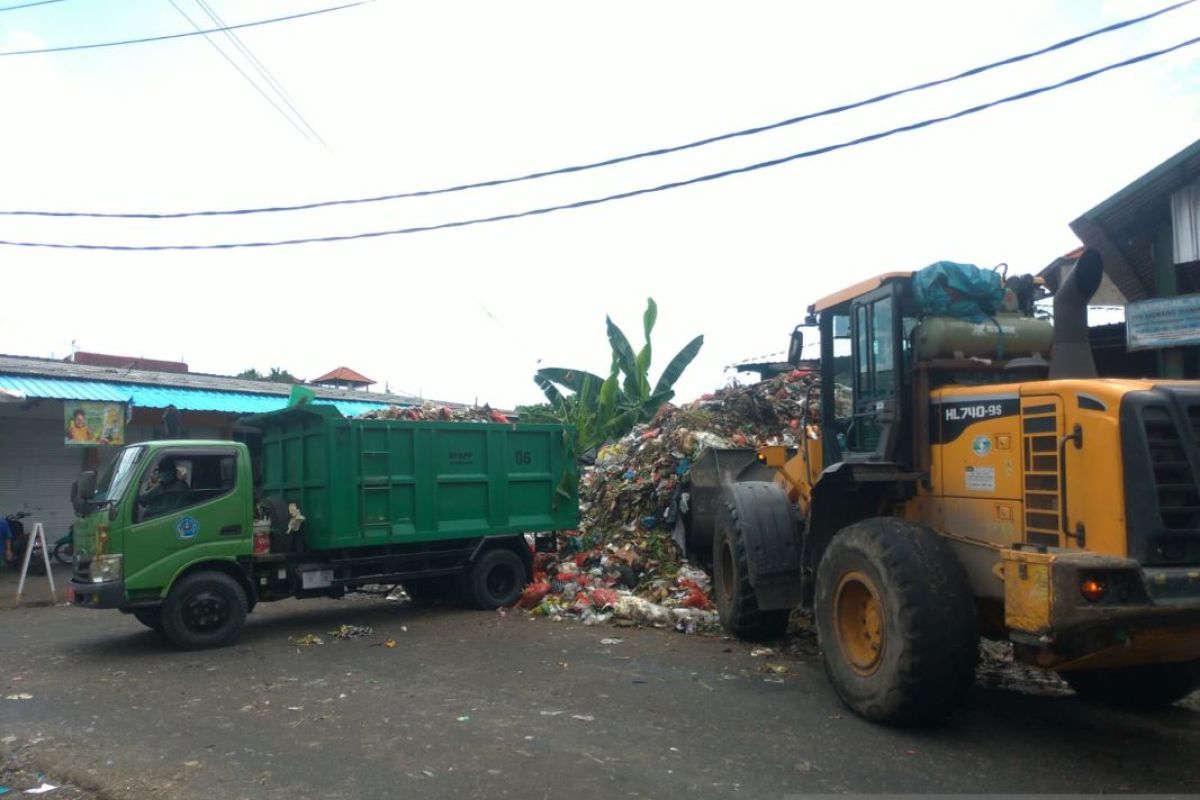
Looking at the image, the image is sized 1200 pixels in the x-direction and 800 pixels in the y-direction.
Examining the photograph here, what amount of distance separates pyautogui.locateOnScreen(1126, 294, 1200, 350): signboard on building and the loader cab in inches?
158

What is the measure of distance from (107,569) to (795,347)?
6.55m

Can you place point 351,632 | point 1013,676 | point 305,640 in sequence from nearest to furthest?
1. point 1013,676
2. point 305,640
3. point 351,632

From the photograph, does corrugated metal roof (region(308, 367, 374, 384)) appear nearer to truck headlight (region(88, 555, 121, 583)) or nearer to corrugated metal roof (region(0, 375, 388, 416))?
corrugated metal roof (region(0, 375, 388, 416))

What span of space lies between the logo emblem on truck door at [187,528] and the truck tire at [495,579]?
3.20 meters

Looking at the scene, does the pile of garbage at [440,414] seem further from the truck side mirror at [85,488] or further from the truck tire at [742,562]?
the truck tire at [742,562]

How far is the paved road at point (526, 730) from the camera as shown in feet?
16.4

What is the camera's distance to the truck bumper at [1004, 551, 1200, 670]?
453cm

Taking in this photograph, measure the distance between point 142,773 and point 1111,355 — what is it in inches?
412

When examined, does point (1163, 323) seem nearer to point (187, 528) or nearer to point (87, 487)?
point (187, 528)

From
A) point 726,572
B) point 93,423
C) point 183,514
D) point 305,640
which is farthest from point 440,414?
point 93,423

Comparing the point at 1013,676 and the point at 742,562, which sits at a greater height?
the point at 742,562

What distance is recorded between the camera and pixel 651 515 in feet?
41.8

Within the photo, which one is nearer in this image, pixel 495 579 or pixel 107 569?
pixel 107 569

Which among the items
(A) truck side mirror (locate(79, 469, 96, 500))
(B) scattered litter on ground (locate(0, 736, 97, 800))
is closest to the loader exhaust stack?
(B) scattered litter on ground (locate(0, 736, 97, 800))
